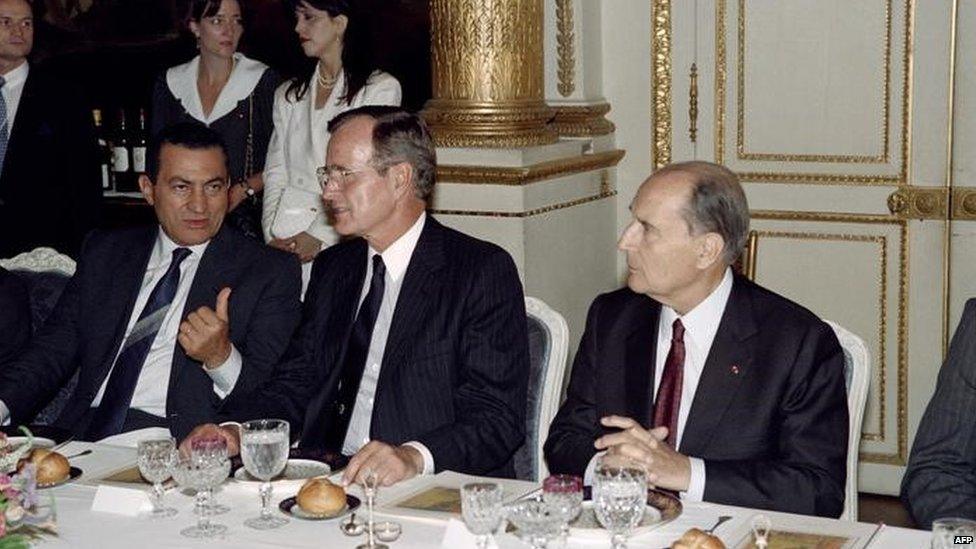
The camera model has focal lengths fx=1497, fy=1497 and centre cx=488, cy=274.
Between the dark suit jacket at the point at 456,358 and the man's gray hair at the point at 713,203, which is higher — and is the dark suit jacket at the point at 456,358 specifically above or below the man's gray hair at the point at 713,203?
below

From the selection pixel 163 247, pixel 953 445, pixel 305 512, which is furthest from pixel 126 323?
pixel 953 445

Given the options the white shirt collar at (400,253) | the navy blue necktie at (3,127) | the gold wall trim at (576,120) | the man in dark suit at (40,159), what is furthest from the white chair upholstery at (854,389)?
the navy blue necktie at (3,127)

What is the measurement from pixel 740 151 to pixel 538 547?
3.30 m

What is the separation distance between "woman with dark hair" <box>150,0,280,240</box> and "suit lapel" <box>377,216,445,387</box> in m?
2.01

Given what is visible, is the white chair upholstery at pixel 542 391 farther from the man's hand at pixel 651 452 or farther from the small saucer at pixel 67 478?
the small saucer at pixel 67 478

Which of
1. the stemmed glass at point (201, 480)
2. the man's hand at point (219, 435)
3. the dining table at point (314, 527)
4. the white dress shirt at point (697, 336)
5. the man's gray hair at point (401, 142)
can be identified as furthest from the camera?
the man's gray hair at point (401, 142)

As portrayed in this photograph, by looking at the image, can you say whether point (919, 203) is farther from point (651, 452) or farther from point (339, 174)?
point (651, 452)

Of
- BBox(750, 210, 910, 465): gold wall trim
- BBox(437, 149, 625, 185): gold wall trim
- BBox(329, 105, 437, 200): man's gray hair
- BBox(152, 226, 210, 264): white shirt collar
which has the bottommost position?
BBox(750, 210, 910, 465): gold wall trim

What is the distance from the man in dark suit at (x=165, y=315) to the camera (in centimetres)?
360

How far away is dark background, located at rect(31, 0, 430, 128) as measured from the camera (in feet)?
21.0

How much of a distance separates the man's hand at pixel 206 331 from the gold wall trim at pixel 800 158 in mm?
2499

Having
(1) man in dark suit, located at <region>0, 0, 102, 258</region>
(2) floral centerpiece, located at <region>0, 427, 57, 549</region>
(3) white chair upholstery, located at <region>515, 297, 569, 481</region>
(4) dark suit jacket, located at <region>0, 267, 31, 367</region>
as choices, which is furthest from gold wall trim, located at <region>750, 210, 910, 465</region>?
(2) floral centerpiece, located at <region>0, 427, 57, 549</region>

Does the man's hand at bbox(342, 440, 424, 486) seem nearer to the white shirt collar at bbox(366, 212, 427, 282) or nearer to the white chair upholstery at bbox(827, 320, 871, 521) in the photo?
the white shirt collar at bbox(366, 212, 427, 282)

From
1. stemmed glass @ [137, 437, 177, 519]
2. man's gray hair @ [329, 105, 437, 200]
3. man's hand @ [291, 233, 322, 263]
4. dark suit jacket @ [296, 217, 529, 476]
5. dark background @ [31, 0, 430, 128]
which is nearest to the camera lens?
stemmed glass @ [137, 437, 177, 519]
